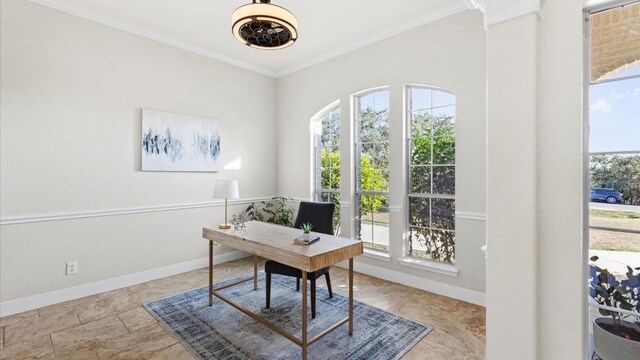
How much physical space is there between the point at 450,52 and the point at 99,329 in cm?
427

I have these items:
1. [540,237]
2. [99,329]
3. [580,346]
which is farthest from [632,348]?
[99,329]

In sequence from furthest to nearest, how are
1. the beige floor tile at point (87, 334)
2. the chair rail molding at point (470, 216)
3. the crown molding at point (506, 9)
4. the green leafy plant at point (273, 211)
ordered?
the green leafy plant at point (273, 211) → the chair rail molding at point (470, 216) → the beige floor tile at point (87, 334) → the crown molding at point (506, 9)

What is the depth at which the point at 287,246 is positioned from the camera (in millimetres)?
2303

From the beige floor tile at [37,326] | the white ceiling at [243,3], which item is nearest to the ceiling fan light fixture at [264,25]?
the white ceiling at [243,3]

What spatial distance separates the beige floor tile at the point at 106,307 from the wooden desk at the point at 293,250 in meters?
0.86

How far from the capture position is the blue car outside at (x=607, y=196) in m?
1.44

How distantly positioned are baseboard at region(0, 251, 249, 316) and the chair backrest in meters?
1.85

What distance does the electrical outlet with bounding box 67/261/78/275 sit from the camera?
3.12 metres

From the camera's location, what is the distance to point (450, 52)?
3.15 meters

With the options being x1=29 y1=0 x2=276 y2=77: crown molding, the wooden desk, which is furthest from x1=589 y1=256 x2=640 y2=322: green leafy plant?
x1=29 y1=0 x2=276 y2=77: crown molding

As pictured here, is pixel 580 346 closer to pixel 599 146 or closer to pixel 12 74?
pixel 599 146

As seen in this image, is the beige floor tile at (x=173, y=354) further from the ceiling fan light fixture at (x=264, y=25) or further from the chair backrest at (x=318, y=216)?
the ceiling fan light fixture at (x=264, y=25)

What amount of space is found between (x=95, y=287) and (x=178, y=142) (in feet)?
6.25

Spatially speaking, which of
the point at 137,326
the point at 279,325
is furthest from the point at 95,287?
the point at 279,325
